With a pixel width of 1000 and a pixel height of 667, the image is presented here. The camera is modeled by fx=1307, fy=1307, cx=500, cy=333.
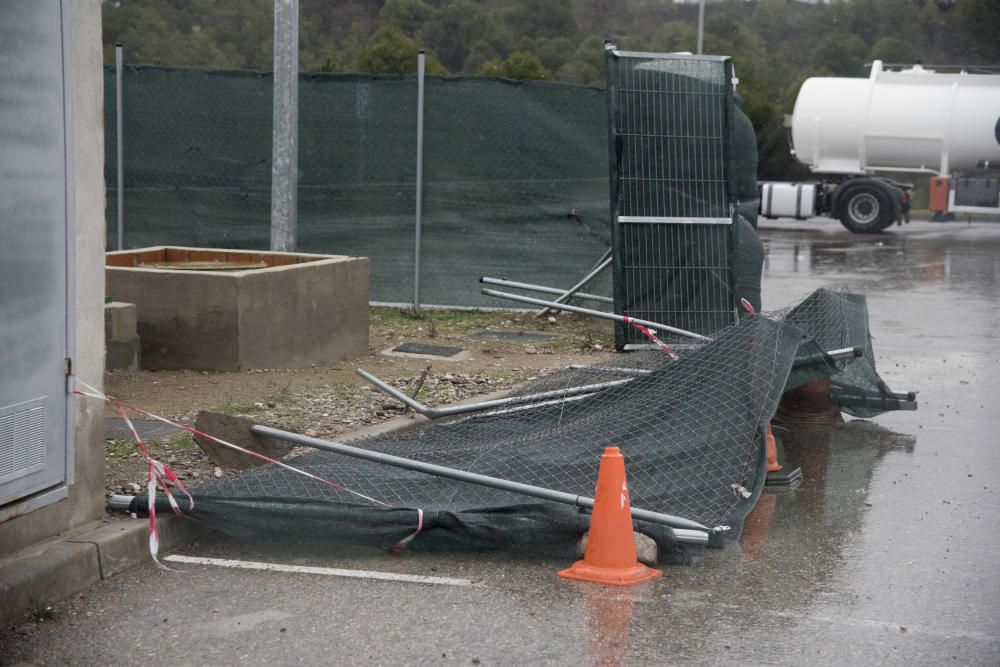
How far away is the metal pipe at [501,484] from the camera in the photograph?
229 inches

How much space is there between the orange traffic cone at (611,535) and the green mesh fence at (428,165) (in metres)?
8.14

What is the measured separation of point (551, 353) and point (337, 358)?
6.47 feet

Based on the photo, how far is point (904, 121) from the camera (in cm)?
2878

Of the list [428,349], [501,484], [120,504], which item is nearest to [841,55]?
[428,349]

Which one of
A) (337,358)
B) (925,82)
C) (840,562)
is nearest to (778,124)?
(925,82)

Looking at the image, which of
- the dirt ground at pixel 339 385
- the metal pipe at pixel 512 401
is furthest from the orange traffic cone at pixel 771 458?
the dirt ground at pixel 339 385

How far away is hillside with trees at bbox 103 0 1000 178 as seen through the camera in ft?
133

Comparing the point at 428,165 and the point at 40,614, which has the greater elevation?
the point at 428,165

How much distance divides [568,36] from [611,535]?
53066 millimetres

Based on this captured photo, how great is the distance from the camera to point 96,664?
4.60 metres

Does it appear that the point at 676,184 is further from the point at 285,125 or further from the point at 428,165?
the point at 285,125

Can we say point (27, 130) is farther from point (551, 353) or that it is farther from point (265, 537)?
point (551, 353)

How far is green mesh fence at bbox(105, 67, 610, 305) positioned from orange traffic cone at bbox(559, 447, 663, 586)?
26.7 feet

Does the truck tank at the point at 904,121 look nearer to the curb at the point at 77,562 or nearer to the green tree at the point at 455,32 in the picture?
the green tree at the point at 455,32
